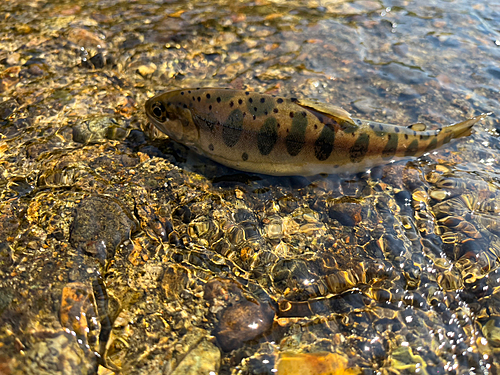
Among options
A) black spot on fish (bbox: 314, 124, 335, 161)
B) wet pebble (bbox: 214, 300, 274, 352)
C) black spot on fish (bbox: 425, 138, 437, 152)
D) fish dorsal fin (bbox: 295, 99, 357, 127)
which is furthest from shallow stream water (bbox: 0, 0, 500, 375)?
fish dorsal fin (bbox: 295, 99, 357, 127)

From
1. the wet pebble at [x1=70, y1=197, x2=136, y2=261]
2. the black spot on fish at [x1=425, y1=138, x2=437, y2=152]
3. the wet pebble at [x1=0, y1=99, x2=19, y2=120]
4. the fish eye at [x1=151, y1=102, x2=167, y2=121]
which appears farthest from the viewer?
the wet pebble at [x1=0, y1=99, x2=19, y2=120]

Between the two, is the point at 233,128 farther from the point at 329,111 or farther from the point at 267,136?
the point at 329,111

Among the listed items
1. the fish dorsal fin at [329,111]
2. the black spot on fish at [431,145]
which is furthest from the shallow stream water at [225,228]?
the fish dorsal fin at [329,111]

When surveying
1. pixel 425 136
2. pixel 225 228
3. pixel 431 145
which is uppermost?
pixel 425 136

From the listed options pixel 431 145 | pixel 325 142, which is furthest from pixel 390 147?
pixel 325 142

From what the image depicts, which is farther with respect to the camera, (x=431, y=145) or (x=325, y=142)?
(x=431, y=145)

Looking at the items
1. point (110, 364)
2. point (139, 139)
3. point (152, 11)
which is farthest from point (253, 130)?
point (152, 11)

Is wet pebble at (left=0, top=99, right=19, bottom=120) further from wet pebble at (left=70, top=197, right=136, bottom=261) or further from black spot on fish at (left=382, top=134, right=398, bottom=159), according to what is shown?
black spot on fish at (left=382, top=134, right=398, bottom=159)

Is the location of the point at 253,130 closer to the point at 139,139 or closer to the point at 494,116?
the point at 139,139
